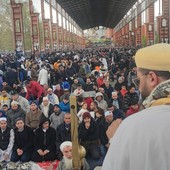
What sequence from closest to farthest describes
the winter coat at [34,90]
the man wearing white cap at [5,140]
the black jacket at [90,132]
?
the man wearing white cap at [5,140] → the black jacket at [90,132] → the winter coat at [34,90]

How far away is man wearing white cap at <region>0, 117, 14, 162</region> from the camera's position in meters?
7.02

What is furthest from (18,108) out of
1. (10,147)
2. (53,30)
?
(53,30)

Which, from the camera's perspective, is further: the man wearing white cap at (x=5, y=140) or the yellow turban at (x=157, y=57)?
the man wearing white cap at (x=5, y=140)

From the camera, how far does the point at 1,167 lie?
6.38 m

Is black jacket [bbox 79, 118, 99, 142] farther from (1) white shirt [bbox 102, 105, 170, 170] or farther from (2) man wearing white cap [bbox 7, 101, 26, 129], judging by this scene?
(1) white shirt [bbox 102, 105, 170, 170]

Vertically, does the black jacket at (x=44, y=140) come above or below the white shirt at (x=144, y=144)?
below

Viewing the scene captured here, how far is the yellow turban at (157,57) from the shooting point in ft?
3.74

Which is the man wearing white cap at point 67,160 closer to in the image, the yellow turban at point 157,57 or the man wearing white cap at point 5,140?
the man wearing white cap at point 5,140

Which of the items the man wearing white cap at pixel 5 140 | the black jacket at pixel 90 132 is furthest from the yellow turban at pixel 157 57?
the black jacket at pixel 90 132

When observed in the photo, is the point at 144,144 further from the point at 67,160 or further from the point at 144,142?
the point at 67,160

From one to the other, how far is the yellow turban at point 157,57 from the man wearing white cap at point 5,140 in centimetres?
615

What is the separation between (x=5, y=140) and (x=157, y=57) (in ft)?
20.7

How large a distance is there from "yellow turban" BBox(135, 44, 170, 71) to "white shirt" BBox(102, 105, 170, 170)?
0.18 m

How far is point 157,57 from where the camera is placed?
114 cm
